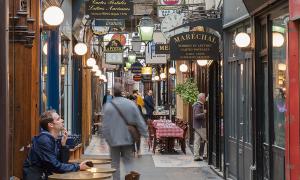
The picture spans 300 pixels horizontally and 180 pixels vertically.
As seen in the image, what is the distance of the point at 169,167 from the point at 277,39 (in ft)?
23.3

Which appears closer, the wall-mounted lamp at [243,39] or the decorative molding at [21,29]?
the decorative molding at [21,29]

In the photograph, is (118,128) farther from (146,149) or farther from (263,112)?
(146,149)

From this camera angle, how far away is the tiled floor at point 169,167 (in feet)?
49.9

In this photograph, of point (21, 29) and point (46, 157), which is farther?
point (21, 29)

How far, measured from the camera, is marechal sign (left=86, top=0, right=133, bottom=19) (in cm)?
1641

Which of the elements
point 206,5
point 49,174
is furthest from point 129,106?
point 206,5

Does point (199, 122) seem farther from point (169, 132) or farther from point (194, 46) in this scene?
point (194, 46)

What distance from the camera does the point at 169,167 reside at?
674 inches

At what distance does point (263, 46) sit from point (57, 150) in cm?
508

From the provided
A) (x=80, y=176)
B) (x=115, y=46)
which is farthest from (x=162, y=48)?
(x=80, y=176)

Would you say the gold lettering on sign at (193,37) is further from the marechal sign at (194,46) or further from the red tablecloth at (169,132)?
the red tablecloth at (169,132)

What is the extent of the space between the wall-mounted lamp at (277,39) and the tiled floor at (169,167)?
4.88 meters

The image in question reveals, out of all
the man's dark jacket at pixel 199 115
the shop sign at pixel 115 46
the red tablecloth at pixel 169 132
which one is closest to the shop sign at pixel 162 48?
the red tablecloth at pixel 169 132

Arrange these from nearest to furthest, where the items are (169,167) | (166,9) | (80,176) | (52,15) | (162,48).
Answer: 1. (80,176)
2. (52,15)
3. (169,167)
4. (166,9)
5. (162,48)
